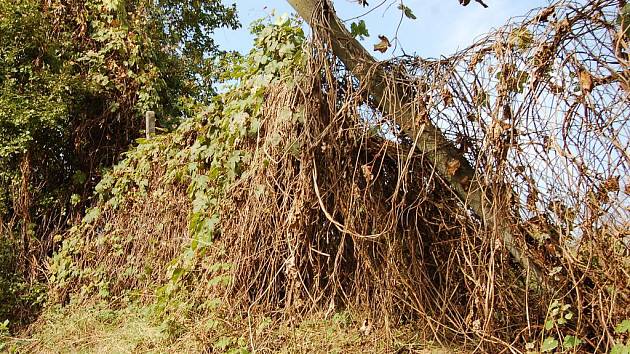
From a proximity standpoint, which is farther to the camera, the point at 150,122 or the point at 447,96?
the point at 150,122

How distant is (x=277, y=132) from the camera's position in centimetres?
416

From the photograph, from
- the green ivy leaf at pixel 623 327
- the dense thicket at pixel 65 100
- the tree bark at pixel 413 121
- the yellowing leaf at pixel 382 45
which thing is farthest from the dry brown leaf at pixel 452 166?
the dense thicket at pixel 65 100

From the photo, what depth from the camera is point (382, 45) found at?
12.6ft

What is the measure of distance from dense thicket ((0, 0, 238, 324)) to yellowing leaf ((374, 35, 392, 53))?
192 inches

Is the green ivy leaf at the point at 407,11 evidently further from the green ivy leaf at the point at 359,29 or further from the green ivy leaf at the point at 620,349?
the green ivy leaf at the point at 620,349

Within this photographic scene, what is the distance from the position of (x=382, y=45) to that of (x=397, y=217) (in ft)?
3.48

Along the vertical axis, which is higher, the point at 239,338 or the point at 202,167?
the point at 202,167

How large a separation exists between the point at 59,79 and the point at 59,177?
128 centimetres

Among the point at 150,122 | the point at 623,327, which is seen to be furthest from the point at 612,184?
the point at 150,122

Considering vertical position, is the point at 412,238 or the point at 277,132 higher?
the point at 277,132

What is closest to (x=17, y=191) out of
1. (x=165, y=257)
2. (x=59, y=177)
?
(x=59, y=177)

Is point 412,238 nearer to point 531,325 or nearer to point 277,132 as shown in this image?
point 531,325

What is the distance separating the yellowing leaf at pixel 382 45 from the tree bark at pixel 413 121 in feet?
0.23

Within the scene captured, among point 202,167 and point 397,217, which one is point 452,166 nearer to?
point 397,217
